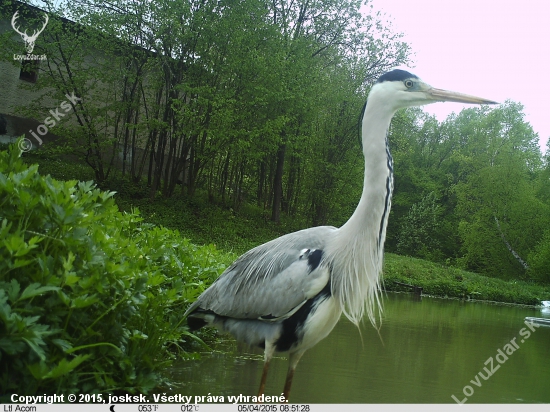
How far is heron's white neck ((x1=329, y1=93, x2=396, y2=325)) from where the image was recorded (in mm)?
4012

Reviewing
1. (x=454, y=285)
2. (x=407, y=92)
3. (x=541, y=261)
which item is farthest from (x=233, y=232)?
(x=407, y=92)

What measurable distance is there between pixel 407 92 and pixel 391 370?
310 cm

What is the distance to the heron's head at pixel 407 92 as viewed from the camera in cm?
426

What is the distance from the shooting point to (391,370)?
5.65 m

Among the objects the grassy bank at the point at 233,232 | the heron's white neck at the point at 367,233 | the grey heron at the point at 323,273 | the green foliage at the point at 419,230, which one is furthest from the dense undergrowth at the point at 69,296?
the green foliage at the point at 419,230

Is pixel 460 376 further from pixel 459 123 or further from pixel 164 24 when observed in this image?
pixel 459 123

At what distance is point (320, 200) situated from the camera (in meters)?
27.0

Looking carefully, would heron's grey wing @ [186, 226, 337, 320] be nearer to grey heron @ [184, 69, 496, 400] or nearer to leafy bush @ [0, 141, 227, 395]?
grey heron @ [184, 69, 496, 400]

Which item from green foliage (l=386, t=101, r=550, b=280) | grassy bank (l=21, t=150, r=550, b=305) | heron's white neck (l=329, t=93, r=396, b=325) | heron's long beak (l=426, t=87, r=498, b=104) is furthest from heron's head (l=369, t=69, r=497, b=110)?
green foliage (l=386, t=101, r=550, b=280)

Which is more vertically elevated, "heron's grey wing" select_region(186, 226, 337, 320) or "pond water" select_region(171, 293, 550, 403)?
"heron's grey wing" select_region(186, 226, 337, 320)

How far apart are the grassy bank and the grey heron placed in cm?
1296

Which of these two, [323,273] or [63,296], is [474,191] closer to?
[323,273]

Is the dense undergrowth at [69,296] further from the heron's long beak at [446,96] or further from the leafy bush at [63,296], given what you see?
the heron's long beak at [446,96]

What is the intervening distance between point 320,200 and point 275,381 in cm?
2239
